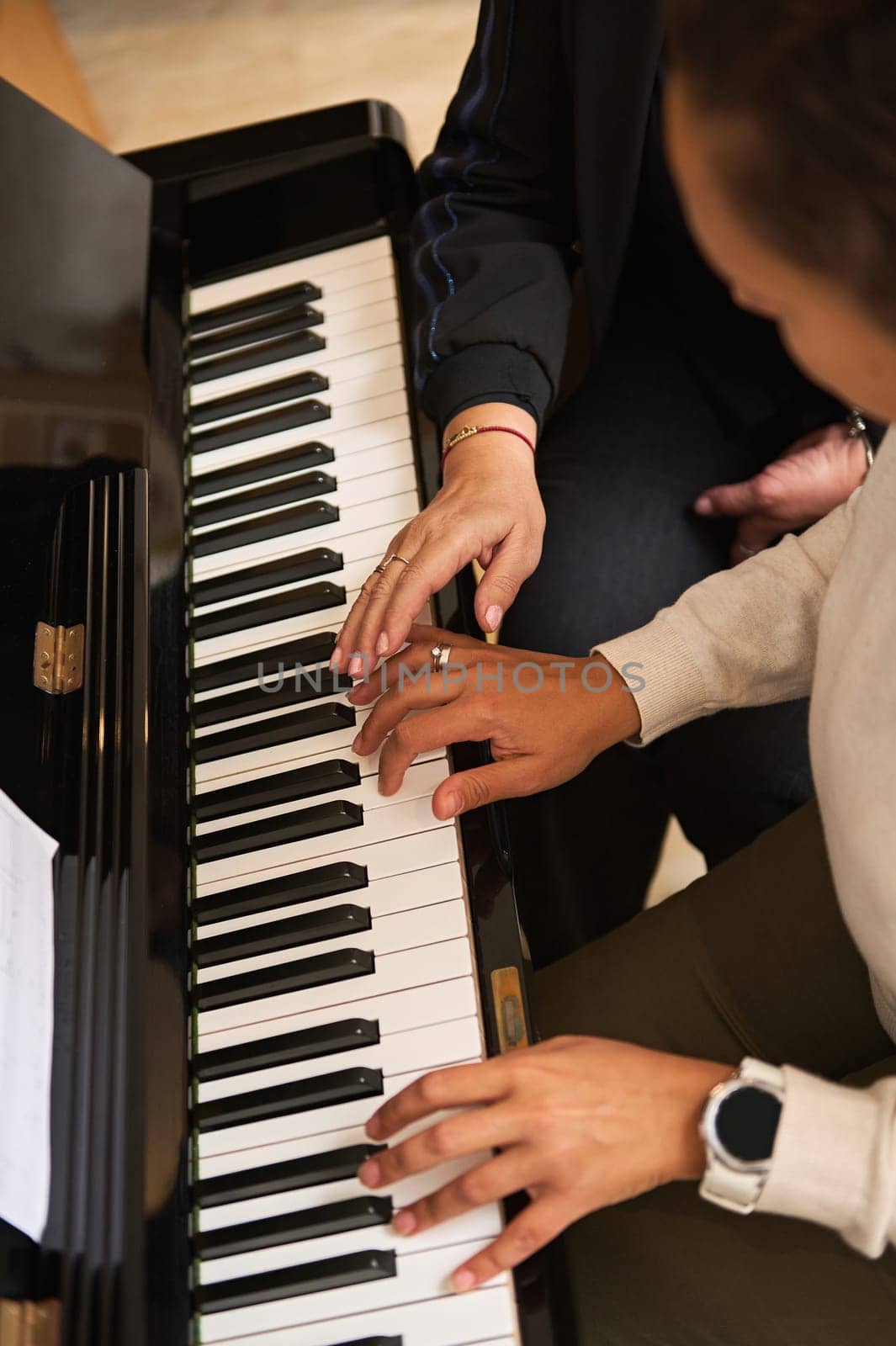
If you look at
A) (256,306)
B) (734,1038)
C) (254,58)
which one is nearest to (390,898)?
(734,1038)

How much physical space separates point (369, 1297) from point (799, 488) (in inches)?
37.3

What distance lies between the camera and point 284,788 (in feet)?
3.34

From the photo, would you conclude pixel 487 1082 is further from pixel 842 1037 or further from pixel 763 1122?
pixel 842 1037

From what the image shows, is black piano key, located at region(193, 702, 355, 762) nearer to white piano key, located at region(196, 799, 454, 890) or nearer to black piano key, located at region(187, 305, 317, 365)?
white piano key, located at region(196, 799, 454, 890)

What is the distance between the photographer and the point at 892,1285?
872mm

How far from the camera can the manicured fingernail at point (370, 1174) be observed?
2.70ft

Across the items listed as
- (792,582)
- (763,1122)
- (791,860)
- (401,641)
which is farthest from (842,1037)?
(401,641)

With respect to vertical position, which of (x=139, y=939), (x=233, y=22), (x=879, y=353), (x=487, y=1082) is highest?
(x=233, y=22)

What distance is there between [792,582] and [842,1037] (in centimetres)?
40

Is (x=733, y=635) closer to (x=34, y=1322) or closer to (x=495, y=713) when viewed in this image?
(x=495, y=713)

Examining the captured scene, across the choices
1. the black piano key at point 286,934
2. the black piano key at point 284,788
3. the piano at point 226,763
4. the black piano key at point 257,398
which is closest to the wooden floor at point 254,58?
the piano at point 226,763

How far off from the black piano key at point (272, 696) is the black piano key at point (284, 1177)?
1.27 ft

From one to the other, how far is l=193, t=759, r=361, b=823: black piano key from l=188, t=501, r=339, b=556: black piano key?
0.26 meters

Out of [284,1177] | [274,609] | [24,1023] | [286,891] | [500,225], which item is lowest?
[284,1177]
